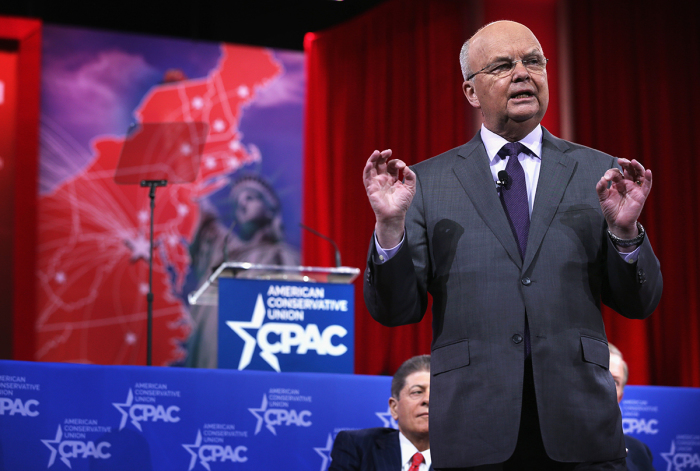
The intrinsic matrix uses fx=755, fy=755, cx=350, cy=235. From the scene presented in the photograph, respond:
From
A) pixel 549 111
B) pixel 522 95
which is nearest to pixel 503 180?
pixel 522 95

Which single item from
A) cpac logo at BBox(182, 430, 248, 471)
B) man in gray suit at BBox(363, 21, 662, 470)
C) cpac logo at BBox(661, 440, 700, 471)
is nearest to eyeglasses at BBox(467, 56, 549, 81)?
man in gray suit at BBox(363, 21, 662, 470)

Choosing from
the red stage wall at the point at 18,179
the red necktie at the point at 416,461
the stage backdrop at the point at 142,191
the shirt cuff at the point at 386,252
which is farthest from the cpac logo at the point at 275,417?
the red stage wall at the point at 18,179

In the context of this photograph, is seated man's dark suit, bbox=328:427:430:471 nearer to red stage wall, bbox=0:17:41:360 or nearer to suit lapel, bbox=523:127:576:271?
suit lapel, bbox=523:127:576:271

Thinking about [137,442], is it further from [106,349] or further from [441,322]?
[106,349]

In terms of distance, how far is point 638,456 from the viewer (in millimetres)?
2807

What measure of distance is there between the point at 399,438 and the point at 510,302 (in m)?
1.40

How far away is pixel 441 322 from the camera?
151 centimetres

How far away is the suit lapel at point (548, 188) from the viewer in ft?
4.83

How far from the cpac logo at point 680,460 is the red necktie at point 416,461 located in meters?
1.08

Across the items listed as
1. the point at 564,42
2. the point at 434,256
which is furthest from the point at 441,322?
the point at 564,42

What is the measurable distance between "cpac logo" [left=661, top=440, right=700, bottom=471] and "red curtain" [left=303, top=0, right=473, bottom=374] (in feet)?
8.15

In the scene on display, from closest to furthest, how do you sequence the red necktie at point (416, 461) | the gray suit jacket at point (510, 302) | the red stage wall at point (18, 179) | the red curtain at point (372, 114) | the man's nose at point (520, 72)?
the gray suit jacket at point (510, 302)
the man's nose at point (520, 72)
the red necktie at point (416, 461)
the red stage wall at point (18, 179)
the red curtain at point (372, 114)

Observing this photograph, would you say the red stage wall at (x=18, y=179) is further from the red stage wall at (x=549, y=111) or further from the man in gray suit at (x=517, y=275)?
the man in gray suit at (x=517, y=275)

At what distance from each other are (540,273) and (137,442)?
1.69m
